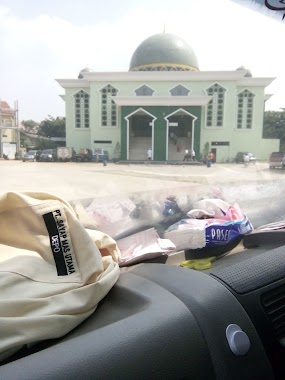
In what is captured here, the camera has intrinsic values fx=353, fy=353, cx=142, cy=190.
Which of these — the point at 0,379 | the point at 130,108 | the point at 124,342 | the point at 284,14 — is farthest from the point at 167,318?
the point at 284,14

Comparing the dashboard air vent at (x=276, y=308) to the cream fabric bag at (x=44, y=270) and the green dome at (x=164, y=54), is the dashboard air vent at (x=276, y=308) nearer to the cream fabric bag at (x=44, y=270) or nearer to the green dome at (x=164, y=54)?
the cream fabric bag at (x=44, y=270)

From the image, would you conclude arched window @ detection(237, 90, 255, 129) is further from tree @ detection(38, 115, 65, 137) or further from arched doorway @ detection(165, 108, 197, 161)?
tree @ detection(38, 115, 65, 137)

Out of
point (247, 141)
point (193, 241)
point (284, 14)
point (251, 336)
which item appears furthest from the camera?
point (284, 14)

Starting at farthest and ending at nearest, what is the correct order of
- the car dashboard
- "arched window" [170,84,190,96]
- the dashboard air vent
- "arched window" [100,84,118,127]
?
"arched window" [170,84,190,96] < "arched window" [100,84,118,127] < the dashboard air vent < the car dashboard

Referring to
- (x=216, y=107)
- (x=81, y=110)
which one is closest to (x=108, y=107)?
(x=81, y=110)

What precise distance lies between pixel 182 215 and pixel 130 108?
1.74ft

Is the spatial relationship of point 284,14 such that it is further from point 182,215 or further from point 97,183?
point 97,183

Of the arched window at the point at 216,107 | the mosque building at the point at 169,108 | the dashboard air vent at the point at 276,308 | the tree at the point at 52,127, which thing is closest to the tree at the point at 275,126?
the mosque building at the point at 169,108

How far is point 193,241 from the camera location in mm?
1337

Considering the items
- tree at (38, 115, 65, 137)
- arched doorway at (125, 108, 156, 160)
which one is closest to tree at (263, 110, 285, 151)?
arched doorway at (125, 108, 156, 160)

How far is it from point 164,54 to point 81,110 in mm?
457

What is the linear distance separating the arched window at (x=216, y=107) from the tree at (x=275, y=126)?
0.23 metres

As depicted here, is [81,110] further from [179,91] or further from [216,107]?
[216,107]

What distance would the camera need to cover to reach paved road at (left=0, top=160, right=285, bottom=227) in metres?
1.30
